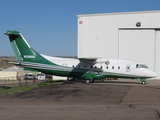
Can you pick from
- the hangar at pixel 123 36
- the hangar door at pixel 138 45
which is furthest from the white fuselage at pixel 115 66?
the hangar door at pixel 138 45

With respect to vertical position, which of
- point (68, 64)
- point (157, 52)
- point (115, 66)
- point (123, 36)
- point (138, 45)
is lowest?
point (115, 66)

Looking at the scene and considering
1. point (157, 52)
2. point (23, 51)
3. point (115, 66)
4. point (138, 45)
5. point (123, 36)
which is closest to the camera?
point (115, 66)

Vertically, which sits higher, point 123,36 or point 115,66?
point 123,36

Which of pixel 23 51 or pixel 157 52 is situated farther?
pixel 157 52

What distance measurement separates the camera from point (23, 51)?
1310 inches

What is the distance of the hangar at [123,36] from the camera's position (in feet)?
133

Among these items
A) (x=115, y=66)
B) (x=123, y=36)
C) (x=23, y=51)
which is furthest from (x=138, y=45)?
(x=23, y=51)

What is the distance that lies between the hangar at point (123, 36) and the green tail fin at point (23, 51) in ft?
32.3

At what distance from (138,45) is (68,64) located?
12454mm

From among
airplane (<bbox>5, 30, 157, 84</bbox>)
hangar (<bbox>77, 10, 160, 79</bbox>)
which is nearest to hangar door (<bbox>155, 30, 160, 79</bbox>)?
hangar (<bbox>77, 10, 160, 79</bbox>)

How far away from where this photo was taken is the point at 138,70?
31.6m

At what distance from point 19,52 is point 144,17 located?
18.2 meters

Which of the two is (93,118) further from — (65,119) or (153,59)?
(153,59)

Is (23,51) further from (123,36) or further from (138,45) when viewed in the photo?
(138,45)
